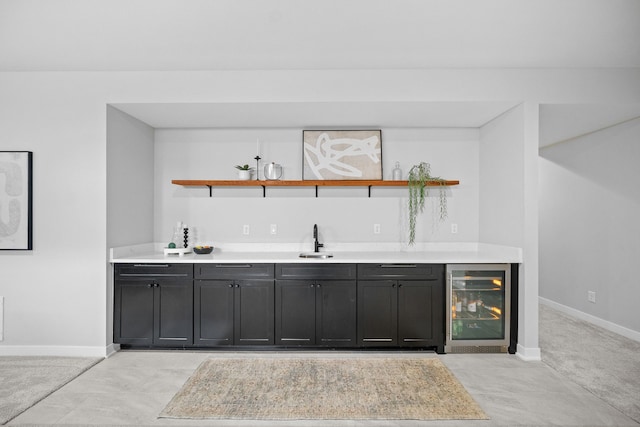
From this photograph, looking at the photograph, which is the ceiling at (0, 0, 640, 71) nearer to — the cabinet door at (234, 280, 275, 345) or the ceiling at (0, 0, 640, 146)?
the ceiling at (0, 0, 640, 146)

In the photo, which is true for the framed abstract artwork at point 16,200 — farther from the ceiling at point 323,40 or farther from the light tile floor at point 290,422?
the light tile floor at point 290,422

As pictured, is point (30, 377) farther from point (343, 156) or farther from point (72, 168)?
point (343, 156)

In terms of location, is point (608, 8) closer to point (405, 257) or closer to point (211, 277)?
point (405, 257)

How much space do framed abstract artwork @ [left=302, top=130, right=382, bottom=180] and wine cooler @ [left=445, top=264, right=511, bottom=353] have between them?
1.40 meters

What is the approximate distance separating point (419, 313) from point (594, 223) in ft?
8.60

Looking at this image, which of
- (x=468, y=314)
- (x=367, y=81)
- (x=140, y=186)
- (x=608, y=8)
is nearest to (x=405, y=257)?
(x=468, y=314)

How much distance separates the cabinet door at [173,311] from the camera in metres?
3.31

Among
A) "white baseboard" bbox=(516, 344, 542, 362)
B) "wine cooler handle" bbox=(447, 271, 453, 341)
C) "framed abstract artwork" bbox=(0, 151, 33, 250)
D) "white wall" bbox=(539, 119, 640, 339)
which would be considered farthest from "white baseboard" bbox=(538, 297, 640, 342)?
"framed abstract artwork" bbox=(0, 151, 33, 250)

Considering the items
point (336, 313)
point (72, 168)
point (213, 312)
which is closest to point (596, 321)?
point (336, 313)

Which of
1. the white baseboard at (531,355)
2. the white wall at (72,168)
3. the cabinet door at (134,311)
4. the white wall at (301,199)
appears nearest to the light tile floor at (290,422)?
the white baseboard at (531,355)

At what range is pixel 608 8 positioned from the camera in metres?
2.30

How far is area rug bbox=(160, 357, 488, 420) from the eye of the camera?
2266mm

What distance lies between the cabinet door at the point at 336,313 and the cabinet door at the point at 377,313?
74 mm

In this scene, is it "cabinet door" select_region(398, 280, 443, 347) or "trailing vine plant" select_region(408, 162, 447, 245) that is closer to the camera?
"cabinet door" select_region(398, 280, 443, 347)
